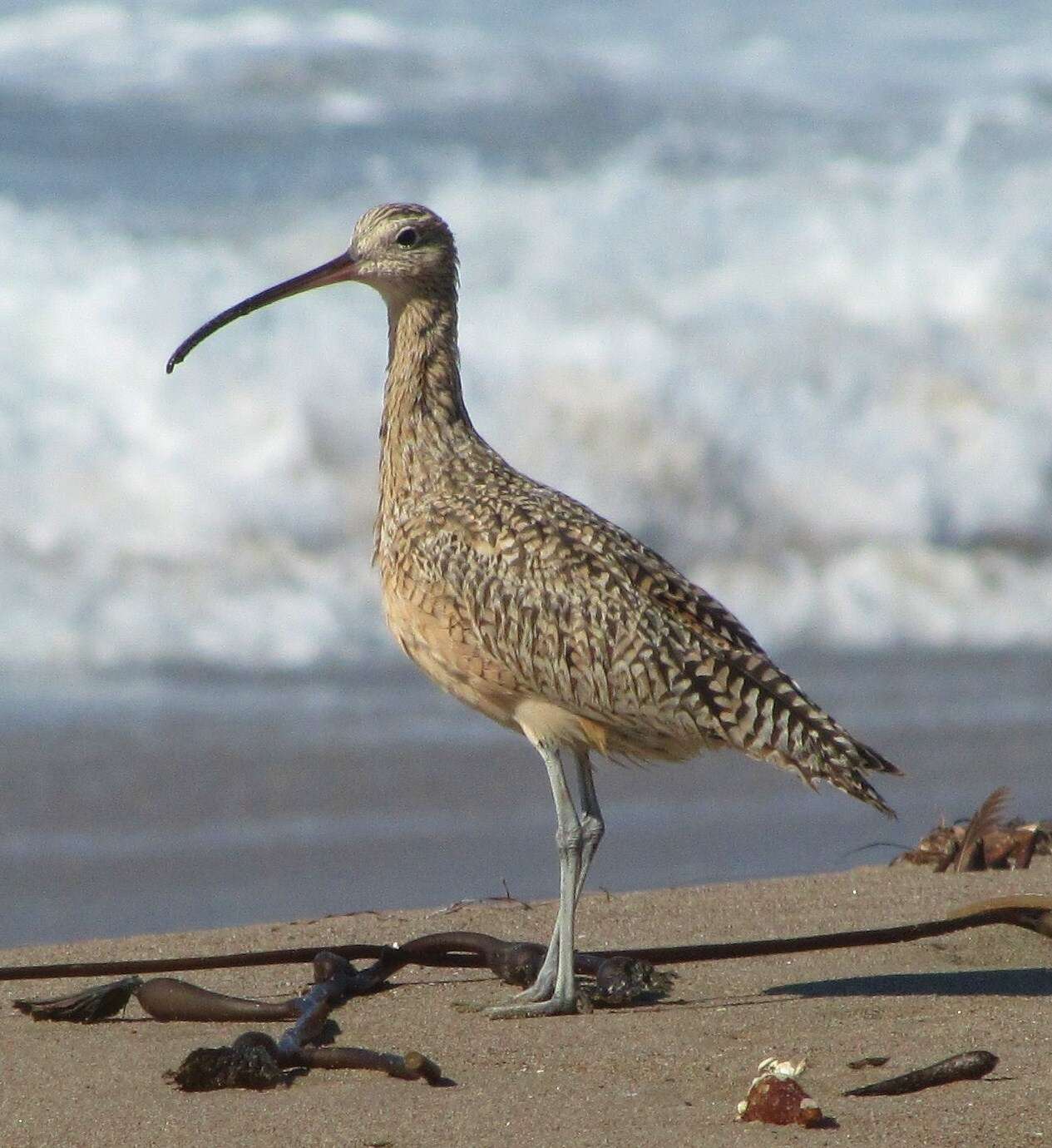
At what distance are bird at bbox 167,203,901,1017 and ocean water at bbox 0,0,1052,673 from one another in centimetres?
475

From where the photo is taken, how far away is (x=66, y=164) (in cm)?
1586

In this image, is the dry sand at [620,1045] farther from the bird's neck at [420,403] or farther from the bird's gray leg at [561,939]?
the bird's neck at [420,403]

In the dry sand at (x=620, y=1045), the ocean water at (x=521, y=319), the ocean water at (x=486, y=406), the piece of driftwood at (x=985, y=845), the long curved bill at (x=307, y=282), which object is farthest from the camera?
the ocean water at (x=521, y=319)

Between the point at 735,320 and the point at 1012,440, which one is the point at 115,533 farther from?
the point at 1012,440

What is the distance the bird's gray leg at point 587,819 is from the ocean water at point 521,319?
4.68 metres

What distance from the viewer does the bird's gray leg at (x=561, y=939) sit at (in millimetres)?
4855

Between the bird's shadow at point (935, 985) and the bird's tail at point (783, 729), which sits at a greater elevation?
the bird's tail at point (783, 729)

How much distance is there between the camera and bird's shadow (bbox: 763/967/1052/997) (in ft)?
16.0

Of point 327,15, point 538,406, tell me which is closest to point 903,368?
point 538,406

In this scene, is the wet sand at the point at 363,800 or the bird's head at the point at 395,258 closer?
the bird's head at the point at 395,258

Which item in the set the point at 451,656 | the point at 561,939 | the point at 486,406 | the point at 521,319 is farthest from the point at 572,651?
the point at 521,319

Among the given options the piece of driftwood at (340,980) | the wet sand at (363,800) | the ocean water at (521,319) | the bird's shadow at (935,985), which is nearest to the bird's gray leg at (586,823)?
the piece of driftwood at (340,980)

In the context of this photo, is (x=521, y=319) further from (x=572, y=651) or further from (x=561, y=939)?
(x=561, y=939)

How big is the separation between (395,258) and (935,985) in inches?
98.0
